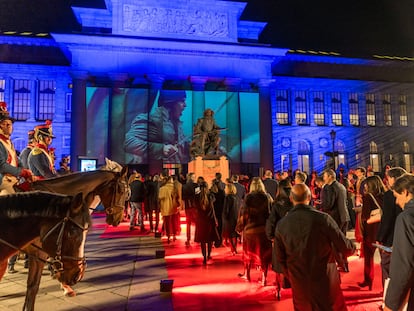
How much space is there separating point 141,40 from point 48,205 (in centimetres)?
2973

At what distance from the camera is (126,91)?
98.6ft

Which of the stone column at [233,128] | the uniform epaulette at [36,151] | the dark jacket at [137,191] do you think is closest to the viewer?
the uniform epaulette at [36,151]

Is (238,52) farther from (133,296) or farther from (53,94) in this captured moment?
(133,296)

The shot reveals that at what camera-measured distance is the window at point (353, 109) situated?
4038 centimetres

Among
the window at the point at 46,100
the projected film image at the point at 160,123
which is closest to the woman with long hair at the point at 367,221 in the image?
the projected film image at the point at 160,123

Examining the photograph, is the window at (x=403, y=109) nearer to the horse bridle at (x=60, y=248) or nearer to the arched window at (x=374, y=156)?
the arched window at (x=374, y=156)

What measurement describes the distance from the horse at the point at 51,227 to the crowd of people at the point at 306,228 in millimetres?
2028

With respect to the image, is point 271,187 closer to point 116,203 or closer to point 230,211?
point 230,211

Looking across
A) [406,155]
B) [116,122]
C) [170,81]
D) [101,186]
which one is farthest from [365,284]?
[406,155]

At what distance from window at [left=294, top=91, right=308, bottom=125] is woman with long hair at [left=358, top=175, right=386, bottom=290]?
3385 cm

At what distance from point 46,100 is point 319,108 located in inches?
1186

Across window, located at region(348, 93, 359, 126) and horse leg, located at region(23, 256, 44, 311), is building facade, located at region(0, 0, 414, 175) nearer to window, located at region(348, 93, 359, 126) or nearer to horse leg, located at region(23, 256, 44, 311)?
window, located at region(348, 93, 359, 126)

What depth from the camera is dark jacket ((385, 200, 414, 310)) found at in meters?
2.81

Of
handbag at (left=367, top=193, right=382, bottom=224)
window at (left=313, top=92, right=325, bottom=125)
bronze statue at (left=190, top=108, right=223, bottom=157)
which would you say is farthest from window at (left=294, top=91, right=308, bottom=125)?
handbag at (left=367, top=193, right=382, bottom=224)
